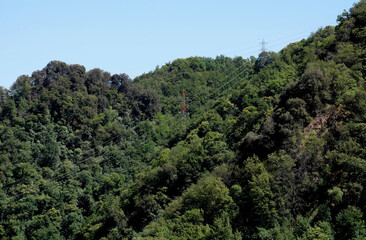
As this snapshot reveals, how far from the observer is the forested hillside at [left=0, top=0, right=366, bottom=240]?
113 feet

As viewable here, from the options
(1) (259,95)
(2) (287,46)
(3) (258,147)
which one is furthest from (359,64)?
(2) (287,46)

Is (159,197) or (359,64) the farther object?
(159,197)

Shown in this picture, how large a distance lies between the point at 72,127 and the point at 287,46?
49.1 metres

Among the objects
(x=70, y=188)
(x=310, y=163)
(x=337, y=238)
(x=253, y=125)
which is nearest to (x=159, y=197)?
(x=253, y=125)

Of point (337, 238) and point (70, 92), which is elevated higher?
point (70, 92)

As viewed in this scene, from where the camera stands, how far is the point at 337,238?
99.7ft

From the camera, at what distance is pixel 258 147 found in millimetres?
41406

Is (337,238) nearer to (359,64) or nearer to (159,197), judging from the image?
(359,64)

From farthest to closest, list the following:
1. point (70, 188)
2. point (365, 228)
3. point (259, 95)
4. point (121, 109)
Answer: point (121, 109)
point (70, 188)
point (259, 95)
point (365, 228)

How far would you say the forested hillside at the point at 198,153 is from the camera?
113 feet

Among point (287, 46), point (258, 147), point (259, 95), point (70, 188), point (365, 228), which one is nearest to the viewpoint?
point (365, 228)

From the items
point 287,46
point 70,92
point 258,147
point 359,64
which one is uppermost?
point 70,92

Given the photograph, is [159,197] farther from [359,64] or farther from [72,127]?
[72,127]

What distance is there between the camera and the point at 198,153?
54219 mm
